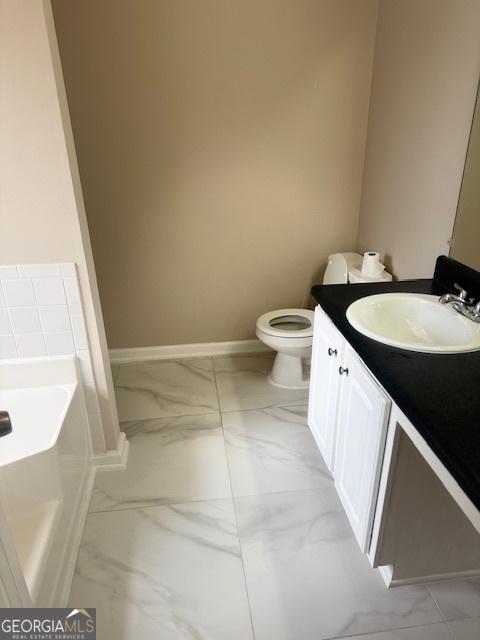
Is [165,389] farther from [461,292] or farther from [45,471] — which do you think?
[461,292]

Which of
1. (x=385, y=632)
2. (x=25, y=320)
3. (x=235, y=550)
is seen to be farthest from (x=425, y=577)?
(x=25, y=320)

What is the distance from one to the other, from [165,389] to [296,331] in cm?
88

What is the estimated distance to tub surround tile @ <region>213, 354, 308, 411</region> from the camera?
260 centimetres

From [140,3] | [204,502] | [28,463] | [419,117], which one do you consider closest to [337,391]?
[204,502]

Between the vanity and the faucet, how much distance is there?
0.17ft

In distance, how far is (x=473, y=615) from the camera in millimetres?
1472

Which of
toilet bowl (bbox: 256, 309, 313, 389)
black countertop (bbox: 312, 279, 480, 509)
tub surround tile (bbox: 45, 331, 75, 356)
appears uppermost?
black countertop (bbox: 312, 279, 480, 509)

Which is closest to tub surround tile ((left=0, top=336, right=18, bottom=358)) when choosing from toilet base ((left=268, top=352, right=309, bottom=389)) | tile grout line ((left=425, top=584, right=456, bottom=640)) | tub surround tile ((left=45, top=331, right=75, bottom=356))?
tub surround tile ((left=45, top=331, right=75, bottom=356))

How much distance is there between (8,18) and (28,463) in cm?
143

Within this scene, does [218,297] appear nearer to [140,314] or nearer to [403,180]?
[140,314]

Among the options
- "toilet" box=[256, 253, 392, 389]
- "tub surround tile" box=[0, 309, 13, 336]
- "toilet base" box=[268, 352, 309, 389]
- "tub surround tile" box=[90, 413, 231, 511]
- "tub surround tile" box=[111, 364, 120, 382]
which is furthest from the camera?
"tub surround tile" box=[111, 364, 120, 382]

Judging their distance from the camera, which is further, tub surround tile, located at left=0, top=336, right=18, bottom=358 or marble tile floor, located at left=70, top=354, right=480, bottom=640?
tub surround tile, located at left=0, top=336, right=18, bottom=358

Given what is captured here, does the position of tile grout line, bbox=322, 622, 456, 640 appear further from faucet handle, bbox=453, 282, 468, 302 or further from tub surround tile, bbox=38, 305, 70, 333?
tub surround tile, bbox=38, 305, 70, 333

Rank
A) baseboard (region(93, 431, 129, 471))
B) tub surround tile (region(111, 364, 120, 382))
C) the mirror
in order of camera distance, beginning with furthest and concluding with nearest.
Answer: tub surround tile (region(111, 364, 120, 382))
baseboard (region(93, 431, 129, 471))
the mirror
